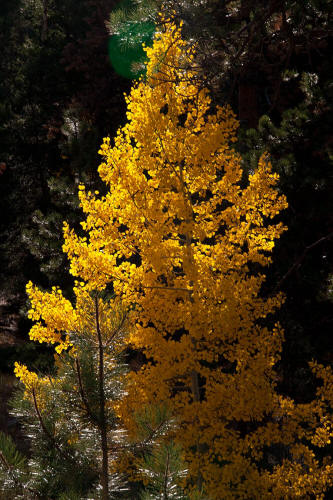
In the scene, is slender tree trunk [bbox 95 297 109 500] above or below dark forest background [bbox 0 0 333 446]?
below

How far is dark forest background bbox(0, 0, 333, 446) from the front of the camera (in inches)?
232

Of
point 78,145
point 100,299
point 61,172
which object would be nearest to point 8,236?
point 61,172

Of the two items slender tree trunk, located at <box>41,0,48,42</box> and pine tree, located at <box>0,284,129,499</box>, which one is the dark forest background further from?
pine tree, located at <box>0,284,129,499</box>

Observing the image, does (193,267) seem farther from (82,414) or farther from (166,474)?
(166,474)

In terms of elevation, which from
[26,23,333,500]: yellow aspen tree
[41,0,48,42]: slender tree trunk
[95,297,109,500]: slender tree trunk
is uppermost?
[41,0,48,42]: slender tree trunk

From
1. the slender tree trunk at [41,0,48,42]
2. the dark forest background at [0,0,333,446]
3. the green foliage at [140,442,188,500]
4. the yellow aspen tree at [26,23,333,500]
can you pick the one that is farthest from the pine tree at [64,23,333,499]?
the slender tree trunk at [41,0,48,42]

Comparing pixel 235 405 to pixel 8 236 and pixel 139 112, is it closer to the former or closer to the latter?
pixel 139 112

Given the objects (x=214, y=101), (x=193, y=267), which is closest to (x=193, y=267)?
(x=193, y=267)

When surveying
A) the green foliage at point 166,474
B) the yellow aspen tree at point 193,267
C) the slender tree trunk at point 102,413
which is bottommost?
the green foliage at point 166,474

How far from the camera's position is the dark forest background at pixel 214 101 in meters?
5.90

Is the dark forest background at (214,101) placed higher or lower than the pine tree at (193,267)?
higher

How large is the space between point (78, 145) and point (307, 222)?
5132 millimetres

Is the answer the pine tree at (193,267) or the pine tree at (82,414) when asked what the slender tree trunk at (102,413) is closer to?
the pine tree at (82,414)

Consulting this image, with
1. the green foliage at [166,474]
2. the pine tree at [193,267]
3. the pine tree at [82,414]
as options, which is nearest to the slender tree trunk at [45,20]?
the pine tree at [193,267]
